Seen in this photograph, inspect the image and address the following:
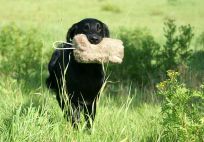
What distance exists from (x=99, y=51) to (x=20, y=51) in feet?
15.6

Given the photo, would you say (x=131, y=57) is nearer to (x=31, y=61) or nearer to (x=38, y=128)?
(x=31, y=61)

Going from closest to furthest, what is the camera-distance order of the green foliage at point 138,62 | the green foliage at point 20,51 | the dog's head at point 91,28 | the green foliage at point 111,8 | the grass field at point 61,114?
the grass field at point 61,114
the dog's head at point 91,28
the green foliage at point 20,51
the green foliage at point 138,62
the green foliage at point 111,8

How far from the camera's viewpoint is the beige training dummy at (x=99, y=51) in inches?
182

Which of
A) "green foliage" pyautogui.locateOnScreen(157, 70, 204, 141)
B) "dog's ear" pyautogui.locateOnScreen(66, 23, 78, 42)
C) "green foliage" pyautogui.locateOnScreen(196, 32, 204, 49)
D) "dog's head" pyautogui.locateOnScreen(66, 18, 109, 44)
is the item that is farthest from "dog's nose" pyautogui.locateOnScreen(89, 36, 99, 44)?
"green foliage" pyautogui.locateOnScreen(196, 32, 204, 49)

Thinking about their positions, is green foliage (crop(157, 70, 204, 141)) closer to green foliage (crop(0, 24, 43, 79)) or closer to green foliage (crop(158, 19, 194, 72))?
green foliage (crop(0, 24, 43, 79))

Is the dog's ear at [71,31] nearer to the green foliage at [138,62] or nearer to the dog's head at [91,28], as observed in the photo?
the dog's head at [91,28]

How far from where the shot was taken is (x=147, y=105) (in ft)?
21.9

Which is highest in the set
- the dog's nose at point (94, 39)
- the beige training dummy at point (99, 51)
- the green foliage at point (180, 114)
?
the dog's nose at point (94, 39)

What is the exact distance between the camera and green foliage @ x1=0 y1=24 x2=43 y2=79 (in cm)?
894

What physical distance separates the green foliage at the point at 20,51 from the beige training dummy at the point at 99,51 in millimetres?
4143

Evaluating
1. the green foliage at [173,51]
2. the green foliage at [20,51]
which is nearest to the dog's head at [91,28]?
the green foliage at [20,51]

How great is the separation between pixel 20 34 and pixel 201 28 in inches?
358

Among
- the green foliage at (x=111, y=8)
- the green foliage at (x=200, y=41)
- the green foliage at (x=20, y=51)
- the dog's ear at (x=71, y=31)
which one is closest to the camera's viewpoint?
the dog's ear at (x=71, y=31)

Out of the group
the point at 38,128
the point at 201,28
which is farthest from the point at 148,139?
the point at 201,28
